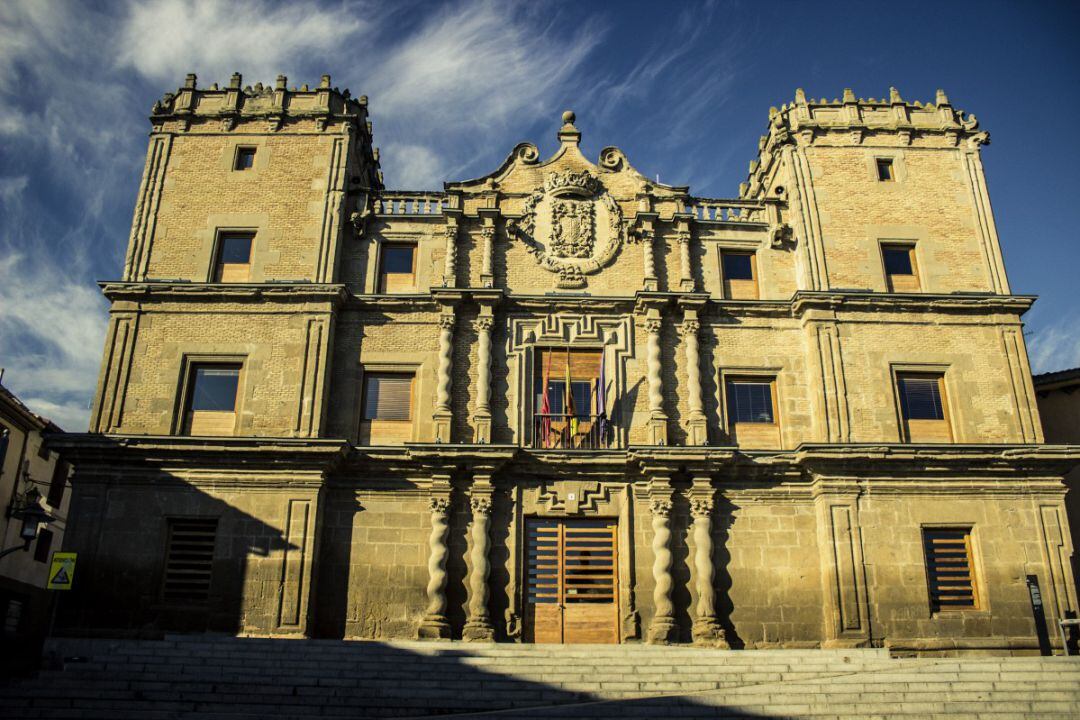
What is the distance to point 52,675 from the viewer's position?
15969 mm

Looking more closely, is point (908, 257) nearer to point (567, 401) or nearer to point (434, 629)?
point (567, 401)

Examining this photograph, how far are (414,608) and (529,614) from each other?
2602 millimetres

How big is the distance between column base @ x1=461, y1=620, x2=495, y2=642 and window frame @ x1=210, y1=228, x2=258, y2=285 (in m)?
10.3

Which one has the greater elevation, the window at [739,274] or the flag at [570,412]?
the window at [739,274]

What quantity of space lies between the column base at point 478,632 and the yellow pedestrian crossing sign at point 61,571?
799 cm

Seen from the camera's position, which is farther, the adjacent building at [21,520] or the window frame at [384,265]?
the adjacent building at [21,520]

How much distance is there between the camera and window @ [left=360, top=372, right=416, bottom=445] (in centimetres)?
2197

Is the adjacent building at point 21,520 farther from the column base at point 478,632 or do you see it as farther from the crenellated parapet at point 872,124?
the crenellated parapet at point 872,124

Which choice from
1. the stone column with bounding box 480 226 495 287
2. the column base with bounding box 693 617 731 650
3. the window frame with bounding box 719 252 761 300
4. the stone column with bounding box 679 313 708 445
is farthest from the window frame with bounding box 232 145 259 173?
the column base with bounding box 693 617 731 650

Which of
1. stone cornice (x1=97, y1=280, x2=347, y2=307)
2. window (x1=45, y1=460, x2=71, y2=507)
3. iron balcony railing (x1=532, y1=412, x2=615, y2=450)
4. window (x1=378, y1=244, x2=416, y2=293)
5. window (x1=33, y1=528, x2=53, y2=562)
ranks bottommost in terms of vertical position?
window (x1=33, y1=528, x2=53, y2=562)

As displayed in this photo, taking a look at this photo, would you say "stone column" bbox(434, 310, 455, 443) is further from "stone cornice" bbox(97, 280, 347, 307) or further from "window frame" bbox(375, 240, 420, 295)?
"stone cornice" bbox(97, 280, 347, 307)

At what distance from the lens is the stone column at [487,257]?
23.1 meters

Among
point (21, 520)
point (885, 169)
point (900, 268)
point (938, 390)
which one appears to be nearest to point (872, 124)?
point (885, 169)

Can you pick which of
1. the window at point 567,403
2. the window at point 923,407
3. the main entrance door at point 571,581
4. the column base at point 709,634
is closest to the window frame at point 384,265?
the window at point 567,403
